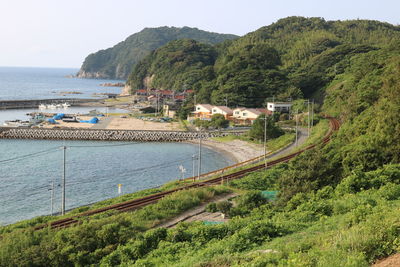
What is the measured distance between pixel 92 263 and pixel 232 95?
166 feet

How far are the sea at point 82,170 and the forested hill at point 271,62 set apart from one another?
2280 centimetres

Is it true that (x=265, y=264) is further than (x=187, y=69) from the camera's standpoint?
No

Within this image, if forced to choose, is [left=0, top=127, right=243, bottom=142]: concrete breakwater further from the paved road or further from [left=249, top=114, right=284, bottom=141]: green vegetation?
the paved road

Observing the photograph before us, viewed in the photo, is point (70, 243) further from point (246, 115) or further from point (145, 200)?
point (246, 115)

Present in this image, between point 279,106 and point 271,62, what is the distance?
2134 centimetres

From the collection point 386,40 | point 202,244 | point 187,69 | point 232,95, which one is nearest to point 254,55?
point 232,95

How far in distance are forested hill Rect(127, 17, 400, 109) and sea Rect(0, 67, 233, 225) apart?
74.8 ft

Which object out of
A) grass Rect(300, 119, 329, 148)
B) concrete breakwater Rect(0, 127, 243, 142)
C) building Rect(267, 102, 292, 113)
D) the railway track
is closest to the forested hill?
building Rect(267, 102, 292, 113)

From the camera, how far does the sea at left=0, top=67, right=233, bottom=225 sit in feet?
76.6

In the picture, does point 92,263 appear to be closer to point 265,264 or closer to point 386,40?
point 265,264

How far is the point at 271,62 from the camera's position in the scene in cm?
7225

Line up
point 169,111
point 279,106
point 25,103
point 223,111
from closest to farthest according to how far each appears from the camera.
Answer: point 223,111 < point 279,106 < point 169,111 < point 25,103

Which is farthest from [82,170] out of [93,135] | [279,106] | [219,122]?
[279,106]

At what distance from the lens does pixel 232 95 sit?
59.1 metres
